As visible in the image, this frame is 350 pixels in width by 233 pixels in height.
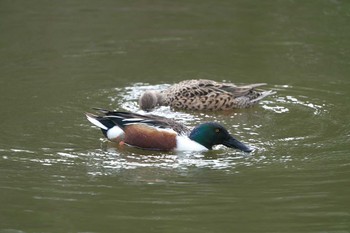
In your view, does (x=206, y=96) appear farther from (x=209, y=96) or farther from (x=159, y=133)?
(x=159, y=133)

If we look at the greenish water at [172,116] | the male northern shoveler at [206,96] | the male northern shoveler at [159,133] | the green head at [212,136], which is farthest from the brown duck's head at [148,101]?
the green head at [212,136]

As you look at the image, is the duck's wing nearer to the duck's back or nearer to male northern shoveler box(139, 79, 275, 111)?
male northern shoveler box(139, 79, 275, 111)

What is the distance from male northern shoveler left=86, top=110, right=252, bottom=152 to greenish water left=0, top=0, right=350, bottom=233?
5.5 inches

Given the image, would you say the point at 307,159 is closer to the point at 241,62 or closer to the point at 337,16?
the point at 241,62

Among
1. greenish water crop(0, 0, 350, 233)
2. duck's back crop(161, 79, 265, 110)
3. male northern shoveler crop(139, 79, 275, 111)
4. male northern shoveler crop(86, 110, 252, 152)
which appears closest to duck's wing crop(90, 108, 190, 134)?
male northern shoveler crop(86, 110, 252, 152)

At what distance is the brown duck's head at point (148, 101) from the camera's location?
12.9 meters

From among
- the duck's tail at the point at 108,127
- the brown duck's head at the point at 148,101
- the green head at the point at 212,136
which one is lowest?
the green head at the point at 212,136

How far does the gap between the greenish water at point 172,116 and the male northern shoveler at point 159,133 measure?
14 cm

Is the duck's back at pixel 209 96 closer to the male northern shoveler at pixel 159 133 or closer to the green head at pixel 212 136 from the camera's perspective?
the male northern shoveler at pixel 159 133

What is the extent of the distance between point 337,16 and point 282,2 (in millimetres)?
1548

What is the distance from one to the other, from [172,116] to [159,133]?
6.89ft

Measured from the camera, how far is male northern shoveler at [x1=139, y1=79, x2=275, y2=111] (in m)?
13.1

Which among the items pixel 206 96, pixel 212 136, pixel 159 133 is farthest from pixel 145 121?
pixel 206 96

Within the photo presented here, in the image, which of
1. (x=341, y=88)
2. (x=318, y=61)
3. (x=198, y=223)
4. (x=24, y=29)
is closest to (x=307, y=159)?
(x=198, y=223)
